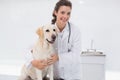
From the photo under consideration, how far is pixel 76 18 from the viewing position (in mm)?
2510

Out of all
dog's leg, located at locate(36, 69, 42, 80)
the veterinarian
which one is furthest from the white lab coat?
dog's leg, located at locate(36, 69, 42, 80)

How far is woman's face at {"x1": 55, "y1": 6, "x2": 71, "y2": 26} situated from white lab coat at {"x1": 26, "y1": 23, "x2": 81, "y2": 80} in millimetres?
77

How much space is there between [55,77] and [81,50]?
1.25ft

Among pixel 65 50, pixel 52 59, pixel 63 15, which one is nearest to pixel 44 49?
pixel 52 59

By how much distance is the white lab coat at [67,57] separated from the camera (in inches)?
87.7

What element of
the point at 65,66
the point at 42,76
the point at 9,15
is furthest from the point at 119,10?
the point at 9,15

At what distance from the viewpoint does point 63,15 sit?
2.29 meters

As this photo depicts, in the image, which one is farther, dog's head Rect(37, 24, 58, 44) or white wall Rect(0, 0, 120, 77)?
white wall Rect(0, 0, 120, 77)

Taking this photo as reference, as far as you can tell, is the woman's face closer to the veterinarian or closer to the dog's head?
the veterinarian

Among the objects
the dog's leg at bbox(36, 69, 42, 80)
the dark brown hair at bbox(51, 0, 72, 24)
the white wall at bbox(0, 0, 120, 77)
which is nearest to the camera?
the dog's leg at bbox(36, 69, 42, 80)

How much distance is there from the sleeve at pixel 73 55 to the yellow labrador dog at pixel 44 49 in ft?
0.40

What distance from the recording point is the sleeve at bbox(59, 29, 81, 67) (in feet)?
7.30

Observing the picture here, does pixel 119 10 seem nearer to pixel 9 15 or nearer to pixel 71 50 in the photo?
pixel 71 50

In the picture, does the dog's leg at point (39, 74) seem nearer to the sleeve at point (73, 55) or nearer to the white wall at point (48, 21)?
the sleeve at point (73, 55)
